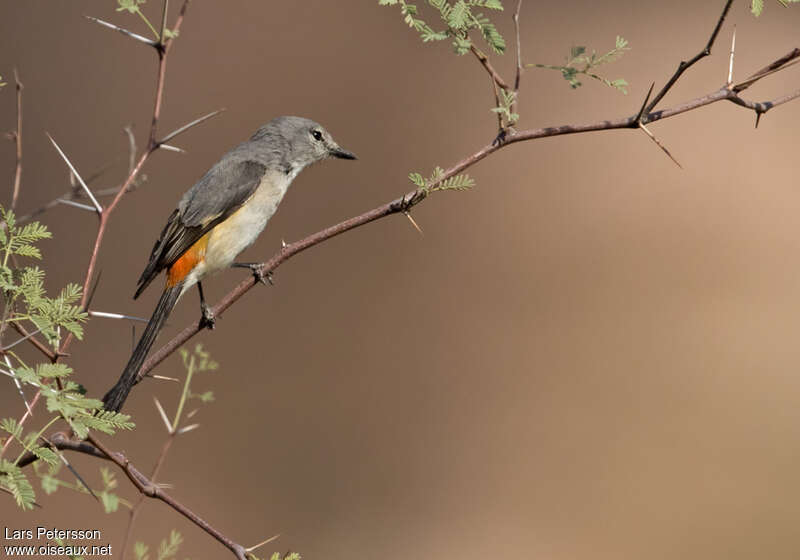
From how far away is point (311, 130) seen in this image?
11.7 ft

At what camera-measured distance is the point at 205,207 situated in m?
3.16

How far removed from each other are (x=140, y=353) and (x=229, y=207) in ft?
3.17

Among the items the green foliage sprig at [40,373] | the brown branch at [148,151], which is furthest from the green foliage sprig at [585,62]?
the green foliage sprig at [40,373]

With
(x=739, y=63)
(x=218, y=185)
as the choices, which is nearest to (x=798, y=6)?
(x=739, y=63)

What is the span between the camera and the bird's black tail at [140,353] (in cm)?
202

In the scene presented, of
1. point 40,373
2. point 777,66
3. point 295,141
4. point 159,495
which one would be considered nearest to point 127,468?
point 159,495

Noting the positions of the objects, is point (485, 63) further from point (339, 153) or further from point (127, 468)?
point (339, 153)

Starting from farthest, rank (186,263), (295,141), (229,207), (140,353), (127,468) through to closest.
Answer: (295,141), (229,207), (186,263), (140,353), (127,468)

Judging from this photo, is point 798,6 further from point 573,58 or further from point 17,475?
point 17,475

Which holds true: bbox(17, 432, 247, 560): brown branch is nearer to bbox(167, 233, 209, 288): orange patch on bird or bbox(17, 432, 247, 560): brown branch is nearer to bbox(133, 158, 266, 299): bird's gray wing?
bbox(133, 158, 266, 299): bird's gray wing

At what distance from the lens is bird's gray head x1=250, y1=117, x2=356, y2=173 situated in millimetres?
3485

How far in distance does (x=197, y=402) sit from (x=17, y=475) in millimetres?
4797

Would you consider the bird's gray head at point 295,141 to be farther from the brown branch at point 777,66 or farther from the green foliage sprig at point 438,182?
the brown branch at point 777,66

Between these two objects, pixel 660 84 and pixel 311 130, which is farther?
pixel 660 84
